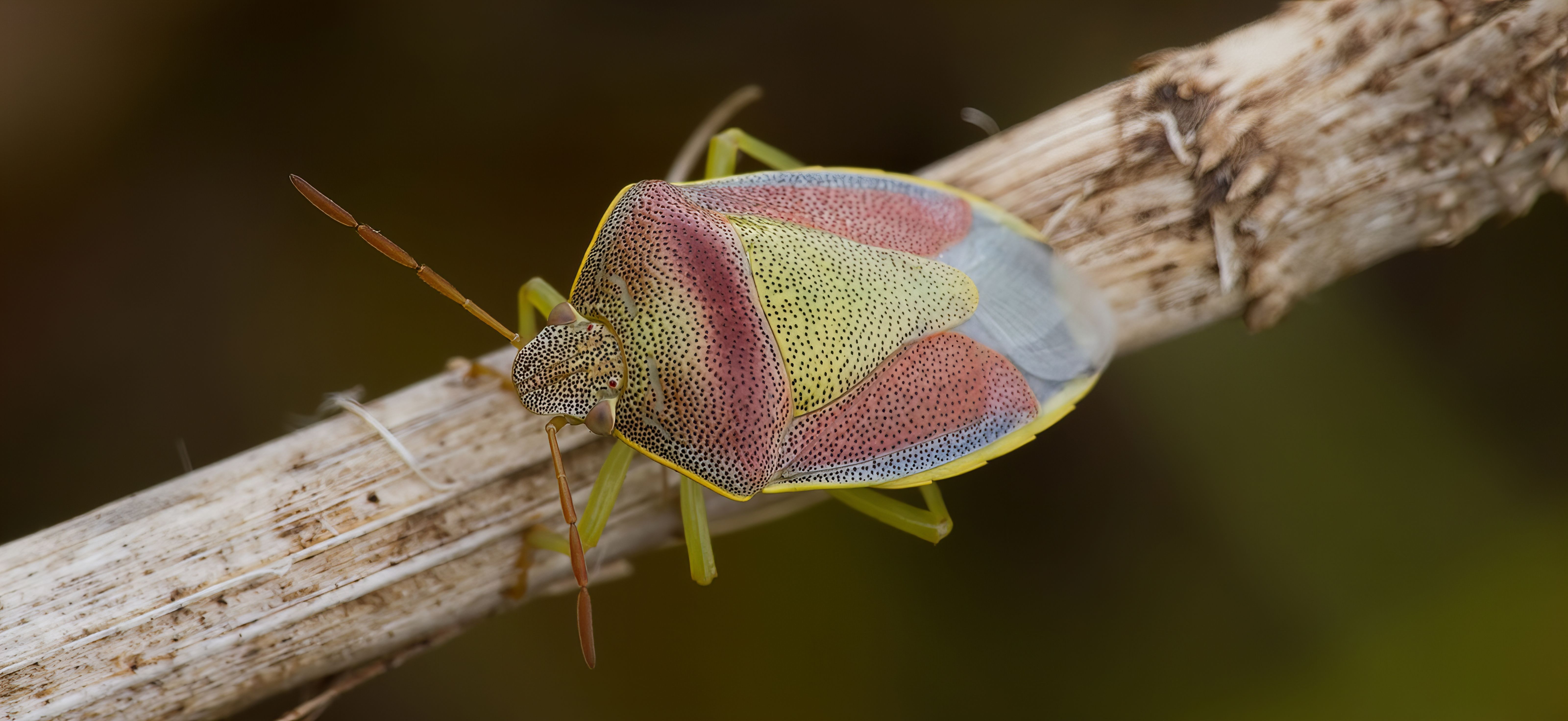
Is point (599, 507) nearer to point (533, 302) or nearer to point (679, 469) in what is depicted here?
point (679, 469)

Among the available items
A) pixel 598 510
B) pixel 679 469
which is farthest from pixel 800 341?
pixel 598 510

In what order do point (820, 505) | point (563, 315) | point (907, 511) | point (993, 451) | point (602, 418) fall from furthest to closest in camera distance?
point (820, 505)
point (907, 511)
point (993, 451)
point (563, 315)
point (602, 418)

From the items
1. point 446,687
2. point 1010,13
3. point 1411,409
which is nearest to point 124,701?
point 446,687

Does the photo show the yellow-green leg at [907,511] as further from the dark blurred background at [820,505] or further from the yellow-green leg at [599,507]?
the dark blurred background at [820,505]

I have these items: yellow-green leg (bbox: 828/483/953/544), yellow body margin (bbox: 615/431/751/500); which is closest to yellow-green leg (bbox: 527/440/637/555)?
yellow body margin (bbox: 615/431/751/500)

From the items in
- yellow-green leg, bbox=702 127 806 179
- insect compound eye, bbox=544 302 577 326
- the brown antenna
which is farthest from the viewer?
yellow-green leg, bbox=702 127 806 179

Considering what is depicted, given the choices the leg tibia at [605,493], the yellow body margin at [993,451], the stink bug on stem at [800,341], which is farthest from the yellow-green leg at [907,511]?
the leg tibia at [605,493]

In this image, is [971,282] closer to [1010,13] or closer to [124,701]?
[1010,13]

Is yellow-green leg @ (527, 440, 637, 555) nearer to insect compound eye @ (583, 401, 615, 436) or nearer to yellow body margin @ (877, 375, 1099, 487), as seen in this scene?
insect compound eye @ (583, 401, 615, 436)
